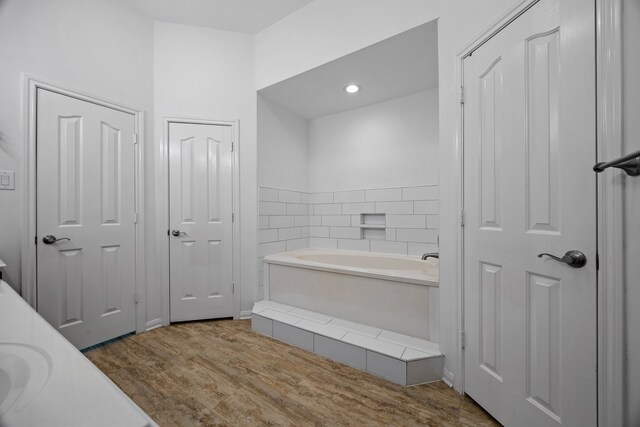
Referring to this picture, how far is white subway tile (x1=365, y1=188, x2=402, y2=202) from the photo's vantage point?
2910mm

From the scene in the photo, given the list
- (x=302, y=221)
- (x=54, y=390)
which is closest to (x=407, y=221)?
(x=302, y=221)

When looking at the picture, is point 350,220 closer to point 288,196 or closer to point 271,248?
point 288,196

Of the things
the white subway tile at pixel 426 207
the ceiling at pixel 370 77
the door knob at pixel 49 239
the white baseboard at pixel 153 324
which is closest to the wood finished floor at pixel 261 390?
the white baseboard at pixel 153 324

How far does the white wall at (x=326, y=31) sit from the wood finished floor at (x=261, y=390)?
2301 mm

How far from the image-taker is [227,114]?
8.50 feet

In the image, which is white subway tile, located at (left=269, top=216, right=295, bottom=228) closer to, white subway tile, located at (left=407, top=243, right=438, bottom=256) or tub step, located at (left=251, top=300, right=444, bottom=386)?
tub step, located at (left=251, top=300, right=444, bottom=386)

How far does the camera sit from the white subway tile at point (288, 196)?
9.81 ft

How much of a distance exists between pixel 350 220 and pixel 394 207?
54cm

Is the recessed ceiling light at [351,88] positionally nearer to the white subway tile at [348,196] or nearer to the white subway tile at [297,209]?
the white subway tile at [348,196]

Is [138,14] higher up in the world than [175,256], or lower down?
higher up

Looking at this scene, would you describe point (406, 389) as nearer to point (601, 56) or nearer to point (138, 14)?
point (601, 56)

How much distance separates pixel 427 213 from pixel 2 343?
2789 millimetres

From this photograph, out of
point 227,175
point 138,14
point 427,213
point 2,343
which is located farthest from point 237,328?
point 138,14

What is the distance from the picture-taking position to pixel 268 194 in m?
2.81
